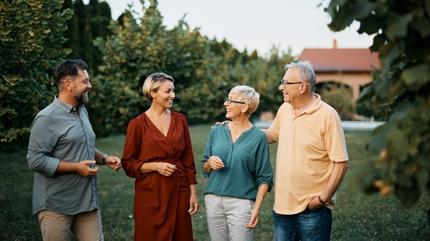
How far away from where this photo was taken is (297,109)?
169 inches

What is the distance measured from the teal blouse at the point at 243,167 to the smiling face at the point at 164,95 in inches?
21.7

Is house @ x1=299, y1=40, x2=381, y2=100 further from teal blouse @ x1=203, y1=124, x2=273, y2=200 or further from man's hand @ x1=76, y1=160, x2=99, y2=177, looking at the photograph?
man's hand @ x1=76, y1=160, x2=99, y2=177

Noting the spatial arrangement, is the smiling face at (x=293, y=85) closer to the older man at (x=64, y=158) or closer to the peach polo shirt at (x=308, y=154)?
the peach polo shirt at (x=308, y=154)

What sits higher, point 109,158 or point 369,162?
point 369,162

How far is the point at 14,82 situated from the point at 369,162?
5269mm

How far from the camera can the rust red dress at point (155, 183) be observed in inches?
179

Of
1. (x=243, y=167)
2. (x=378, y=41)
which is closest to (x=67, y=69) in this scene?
(x=243, y=167)

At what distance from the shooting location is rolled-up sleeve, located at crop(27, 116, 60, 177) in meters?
4.15

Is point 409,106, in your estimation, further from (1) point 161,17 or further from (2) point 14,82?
(1) point 161,17

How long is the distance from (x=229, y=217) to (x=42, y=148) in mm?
1561

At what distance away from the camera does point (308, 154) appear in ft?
13.6

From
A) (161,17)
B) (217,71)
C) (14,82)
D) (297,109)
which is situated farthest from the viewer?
(217,71)

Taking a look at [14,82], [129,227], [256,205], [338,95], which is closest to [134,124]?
[256,205]

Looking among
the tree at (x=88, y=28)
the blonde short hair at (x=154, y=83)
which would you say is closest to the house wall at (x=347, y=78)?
the tree at (x=88, y=28)
